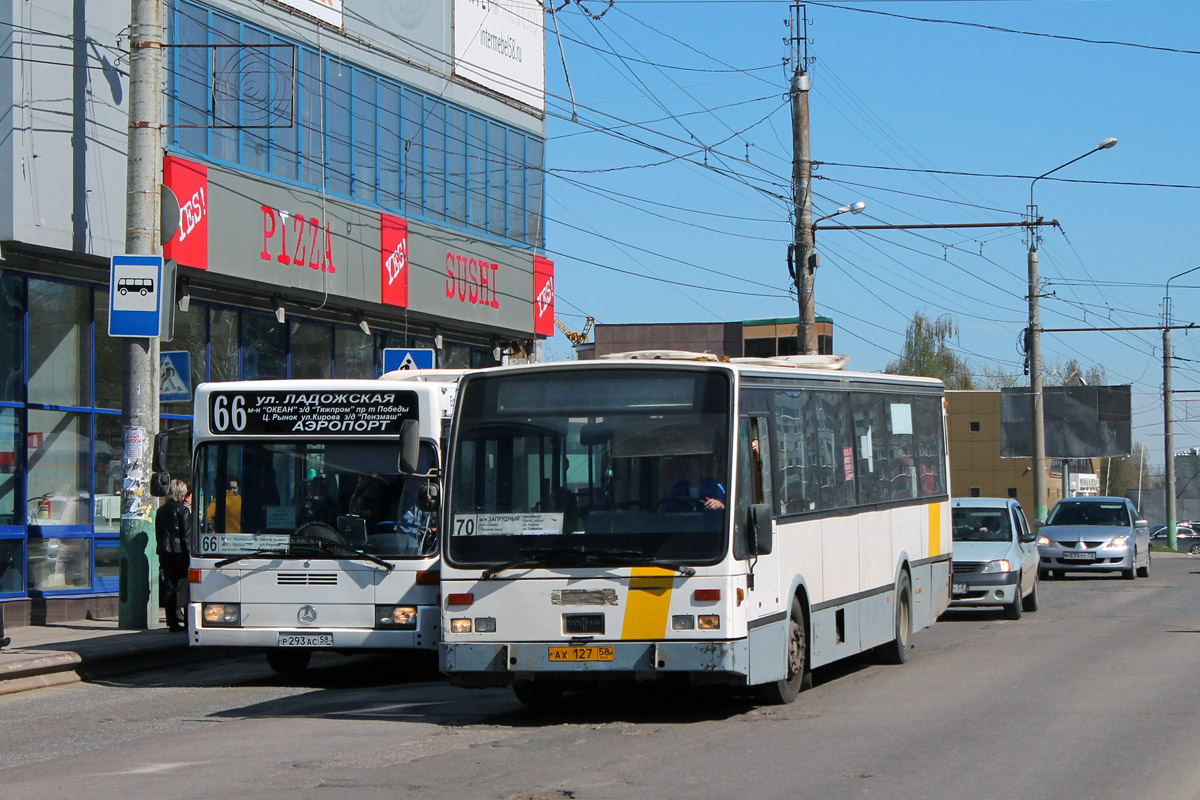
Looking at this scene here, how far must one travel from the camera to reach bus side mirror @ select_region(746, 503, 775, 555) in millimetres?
10367

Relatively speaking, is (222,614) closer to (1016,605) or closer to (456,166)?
(1016,605)

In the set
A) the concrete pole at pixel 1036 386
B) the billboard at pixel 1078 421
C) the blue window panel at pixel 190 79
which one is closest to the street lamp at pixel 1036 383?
the concrete pole at pixel 1036 386

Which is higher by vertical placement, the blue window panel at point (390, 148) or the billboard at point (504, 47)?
the billboard at point (504, 47)

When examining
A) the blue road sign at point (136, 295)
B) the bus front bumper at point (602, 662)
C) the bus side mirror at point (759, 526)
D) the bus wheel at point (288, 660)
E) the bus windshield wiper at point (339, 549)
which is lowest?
the bus wheel at point (288, 660)

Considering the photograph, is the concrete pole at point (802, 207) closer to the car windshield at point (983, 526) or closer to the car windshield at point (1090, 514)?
the car windshield at point (983, 526)

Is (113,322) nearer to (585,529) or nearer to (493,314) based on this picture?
(585,529)

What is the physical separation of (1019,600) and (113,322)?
11773 millimetres

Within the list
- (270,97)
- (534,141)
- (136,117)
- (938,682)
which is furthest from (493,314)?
(938,682)

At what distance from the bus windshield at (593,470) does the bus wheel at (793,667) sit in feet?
5.09

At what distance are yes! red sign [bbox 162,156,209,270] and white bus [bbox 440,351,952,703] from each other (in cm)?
994

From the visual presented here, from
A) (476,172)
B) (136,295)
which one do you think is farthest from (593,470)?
(476,172)

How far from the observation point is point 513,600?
10.5 meters

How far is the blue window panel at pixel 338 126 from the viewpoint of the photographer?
2353cm

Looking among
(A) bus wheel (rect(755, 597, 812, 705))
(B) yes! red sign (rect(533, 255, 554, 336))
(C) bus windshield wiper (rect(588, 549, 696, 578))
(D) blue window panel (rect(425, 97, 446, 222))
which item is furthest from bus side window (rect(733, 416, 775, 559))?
(B) yes! red sign (rect(533, 255, 554, 336))
